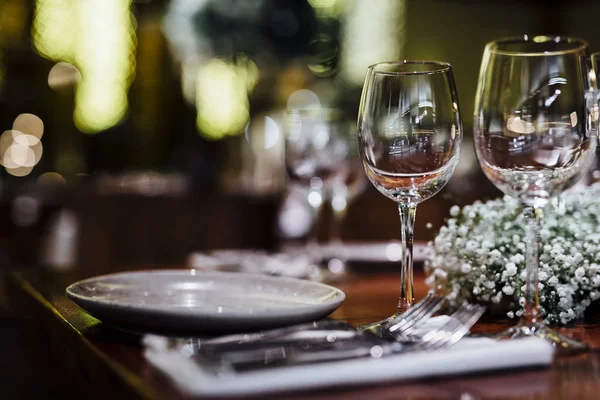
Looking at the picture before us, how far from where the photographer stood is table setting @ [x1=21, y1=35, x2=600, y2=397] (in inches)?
19.7

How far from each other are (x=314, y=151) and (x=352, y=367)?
33.0 inches

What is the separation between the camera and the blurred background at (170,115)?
283 cm

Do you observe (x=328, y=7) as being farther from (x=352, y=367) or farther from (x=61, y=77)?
(x=352, y=367)

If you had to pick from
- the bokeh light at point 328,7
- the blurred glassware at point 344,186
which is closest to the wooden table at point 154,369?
the blurred glassware at point 344,186

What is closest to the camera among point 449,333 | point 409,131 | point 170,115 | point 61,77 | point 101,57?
point 449,333

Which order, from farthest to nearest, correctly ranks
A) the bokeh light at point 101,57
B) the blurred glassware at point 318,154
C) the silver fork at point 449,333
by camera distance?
the bokeh light at point 101,57 < the blurred glassware at point 318,154 < the silver fork at point 449,333

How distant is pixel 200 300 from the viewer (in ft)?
2.61

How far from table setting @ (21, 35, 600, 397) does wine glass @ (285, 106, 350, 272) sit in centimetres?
38

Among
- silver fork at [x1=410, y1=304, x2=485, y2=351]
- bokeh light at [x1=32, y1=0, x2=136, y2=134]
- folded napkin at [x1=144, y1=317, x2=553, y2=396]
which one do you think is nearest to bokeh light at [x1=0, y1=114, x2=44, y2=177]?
bokeh light at [x1=32, y1=0, x2=136, y2=134]

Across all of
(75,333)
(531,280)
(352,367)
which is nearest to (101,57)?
(75,333)

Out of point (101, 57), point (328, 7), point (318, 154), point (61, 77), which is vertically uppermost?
point (328, 7)

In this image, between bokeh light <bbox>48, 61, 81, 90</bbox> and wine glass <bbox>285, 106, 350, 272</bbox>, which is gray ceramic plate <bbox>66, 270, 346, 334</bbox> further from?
bokeh light <bbox>48, 61, 81, 90</bbox>

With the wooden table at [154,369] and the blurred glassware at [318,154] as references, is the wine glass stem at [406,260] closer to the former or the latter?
the wooden table at [154,369]

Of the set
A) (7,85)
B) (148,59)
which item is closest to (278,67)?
(148,59)
